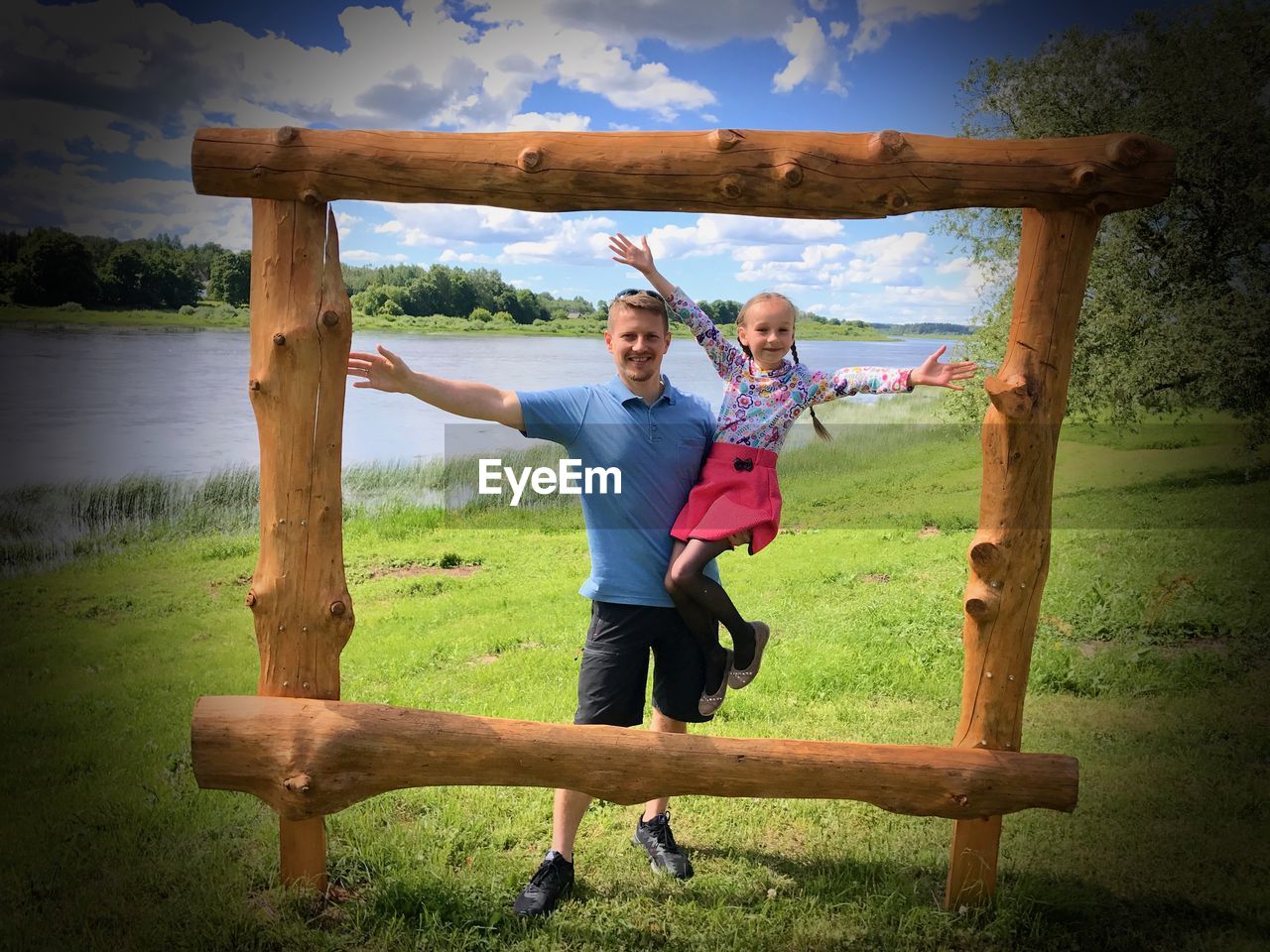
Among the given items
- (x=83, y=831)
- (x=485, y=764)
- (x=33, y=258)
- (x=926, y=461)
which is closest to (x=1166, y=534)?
(x=926, y=461)

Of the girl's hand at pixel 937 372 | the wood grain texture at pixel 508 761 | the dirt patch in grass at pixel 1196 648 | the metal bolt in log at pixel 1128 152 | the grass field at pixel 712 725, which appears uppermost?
the metal bolt in log at pixel 1128 152

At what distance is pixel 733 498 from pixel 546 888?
1.76 m

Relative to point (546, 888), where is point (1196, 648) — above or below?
above

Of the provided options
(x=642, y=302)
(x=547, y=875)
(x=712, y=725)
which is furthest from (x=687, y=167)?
(x=712, y=725)

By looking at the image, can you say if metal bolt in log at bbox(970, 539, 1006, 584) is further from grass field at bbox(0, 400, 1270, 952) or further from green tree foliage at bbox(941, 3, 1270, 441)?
green tree foliage at bbox(941, 3, 1270, 441)

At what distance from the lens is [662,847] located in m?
4.58

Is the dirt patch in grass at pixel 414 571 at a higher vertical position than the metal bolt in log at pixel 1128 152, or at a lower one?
lower

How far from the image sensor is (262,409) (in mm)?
3787

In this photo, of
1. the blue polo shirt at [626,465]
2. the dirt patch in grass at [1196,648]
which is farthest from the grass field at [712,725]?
the blue polo shirt at [626,465]

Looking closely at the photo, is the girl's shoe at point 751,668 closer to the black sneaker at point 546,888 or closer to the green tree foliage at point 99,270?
the black sneaker at point 546,888

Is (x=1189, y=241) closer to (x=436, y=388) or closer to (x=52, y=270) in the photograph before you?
(x=436, y=388)

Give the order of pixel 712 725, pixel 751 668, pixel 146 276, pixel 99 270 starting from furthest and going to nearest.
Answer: pixel 146 276, pixel 99 270, pixel 712 725, pixel 751 668

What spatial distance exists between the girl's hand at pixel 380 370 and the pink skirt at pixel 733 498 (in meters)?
1.15

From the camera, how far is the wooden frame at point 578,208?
143 inches
